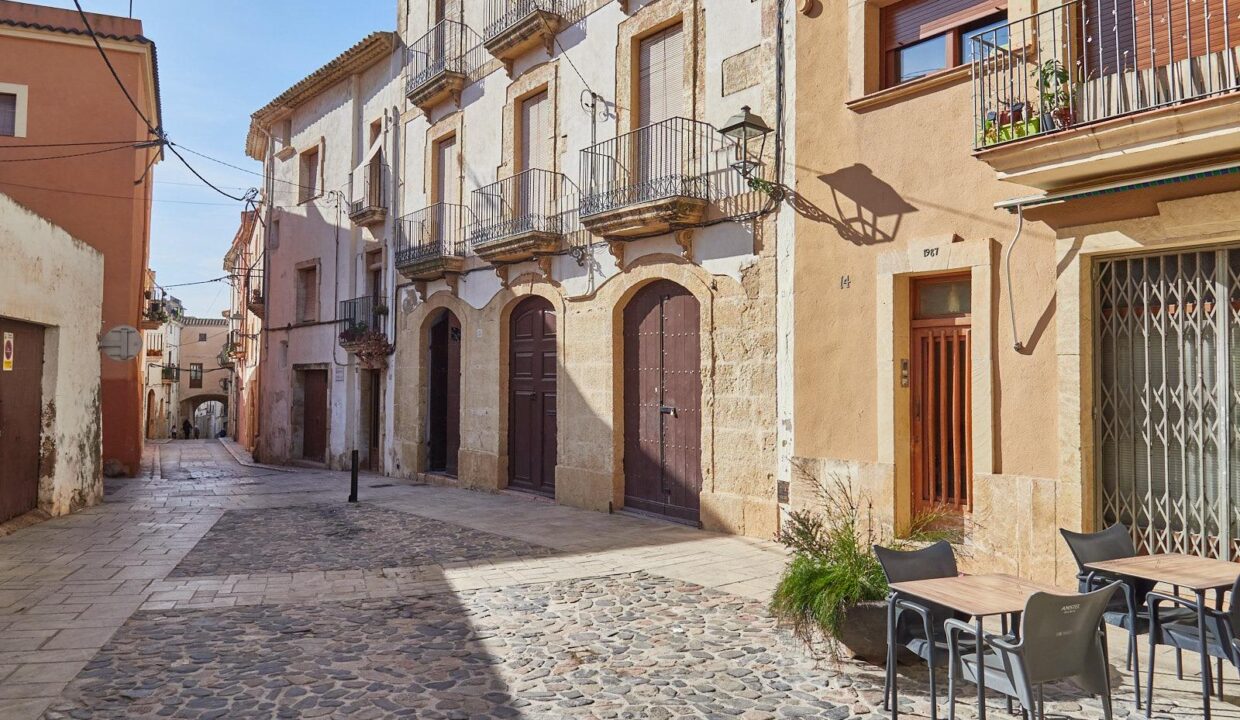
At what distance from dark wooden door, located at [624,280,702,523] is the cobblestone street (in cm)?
55

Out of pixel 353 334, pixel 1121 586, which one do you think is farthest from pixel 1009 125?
pixel 353 334

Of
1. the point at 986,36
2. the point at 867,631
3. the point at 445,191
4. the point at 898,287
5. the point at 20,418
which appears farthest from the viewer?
the point at 445,191

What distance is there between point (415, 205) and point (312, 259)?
5.34 meters

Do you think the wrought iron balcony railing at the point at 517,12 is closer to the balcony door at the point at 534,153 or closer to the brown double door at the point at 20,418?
the balcony door at the point at 534,153

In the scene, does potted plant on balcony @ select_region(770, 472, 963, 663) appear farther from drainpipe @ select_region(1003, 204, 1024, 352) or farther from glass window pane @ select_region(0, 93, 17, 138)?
glass window pane @ select_region(0, 93, 17, 138)

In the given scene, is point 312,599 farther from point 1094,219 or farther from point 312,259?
point 312,259

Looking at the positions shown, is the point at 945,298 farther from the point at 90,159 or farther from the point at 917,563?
the point at 90,159

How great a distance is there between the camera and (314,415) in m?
19.7

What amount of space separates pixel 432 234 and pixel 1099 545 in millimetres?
12216

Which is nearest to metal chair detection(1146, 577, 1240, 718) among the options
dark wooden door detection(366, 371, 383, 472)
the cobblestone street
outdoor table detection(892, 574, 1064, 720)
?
the cobblestone street

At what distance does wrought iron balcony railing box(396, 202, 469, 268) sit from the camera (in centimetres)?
1387

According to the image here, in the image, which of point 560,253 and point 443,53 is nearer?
point 560,253

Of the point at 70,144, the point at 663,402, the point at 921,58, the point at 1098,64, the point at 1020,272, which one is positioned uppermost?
the point at 70,144

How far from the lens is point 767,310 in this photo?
8.53 meters
